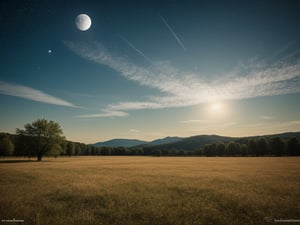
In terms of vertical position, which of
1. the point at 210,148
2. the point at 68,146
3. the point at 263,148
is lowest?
the point at 210,148

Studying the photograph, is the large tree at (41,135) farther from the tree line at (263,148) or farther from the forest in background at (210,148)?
the tree line at (263,148)

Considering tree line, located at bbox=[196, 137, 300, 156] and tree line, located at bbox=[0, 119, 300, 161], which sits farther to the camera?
tree line, located at bbox=[196, 137, 300, 156]

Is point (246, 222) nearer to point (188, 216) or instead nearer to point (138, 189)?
point (188, 216)

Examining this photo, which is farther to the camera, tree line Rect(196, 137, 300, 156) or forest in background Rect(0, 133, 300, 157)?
tree line Rect(196, 137, 300, 156)

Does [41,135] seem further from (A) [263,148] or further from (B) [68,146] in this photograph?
(A) [263,148]

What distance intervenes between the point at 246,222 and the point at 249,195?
15.6 ft

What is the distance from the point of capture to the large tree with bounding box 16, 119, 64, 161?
56.9 metres

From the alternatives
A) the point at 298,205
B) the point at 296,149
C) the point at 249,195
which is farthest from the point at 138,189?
the point at 296,149

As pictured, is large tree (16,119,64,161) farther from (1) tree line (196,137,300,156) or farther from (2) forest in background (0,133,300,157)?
(1) tree line (196,137,300,156)

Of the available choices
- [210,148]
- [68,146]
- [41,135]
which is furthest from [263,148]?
[68,146]

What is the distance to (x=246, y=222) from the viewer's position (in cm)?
845

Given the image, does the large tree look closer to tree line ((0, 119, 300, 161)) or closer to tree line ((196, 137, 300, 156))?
tree line ((0, 119, 300, 161))

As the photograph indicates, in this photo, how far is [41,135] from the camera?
58.2 meters

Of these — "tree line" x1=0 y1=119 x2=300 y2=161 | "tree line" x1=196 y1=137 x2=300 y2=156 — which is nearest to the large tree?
"tree line" x1=0 y1=119 x2=300 y2=161
